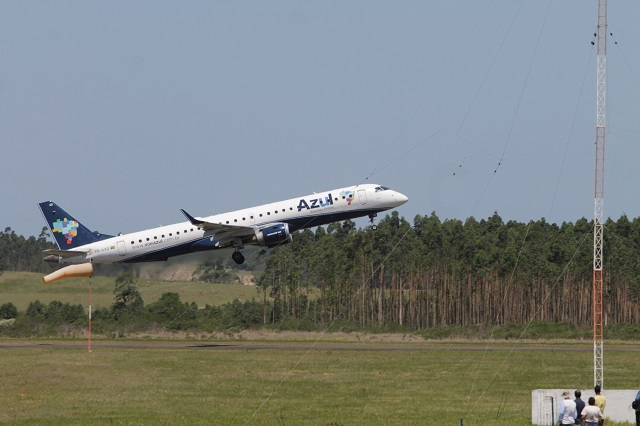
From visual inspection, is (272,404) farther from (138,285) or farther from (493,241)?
(493,241)

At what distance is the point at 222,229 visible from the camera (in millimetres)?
81125

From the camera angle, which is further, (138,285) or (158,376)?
(138,285)

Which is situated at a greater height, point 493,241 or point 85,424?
point 493,241

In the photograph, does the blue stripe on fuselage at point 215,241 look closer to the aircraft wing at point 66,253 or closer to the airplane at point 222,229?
the airplane at point 222,229

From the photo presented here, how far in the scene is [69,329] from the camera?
10425 cm

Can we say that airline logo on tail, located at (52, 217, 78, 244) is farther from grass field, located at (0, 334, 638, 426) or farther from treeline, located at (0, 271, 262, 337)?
grass field, located at (0, 334, 638, 426)

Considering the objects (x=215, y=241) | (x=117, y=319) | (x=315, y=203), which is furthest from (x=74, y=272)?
(x=315, y=203)

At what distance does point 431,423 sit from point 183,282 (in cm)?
11717

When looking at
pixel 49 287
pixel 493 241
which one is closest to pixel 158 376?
pixel 49 287

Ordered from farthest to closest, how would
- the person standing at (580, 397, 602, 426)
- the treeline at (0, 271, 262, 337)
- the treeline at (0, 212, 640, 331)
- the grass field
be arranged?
the treeline at (0, 212, 640, 331) → the treeline at (0, 271, 262, 337) → the grass field → the person standing at (580, 397, 602, 426)

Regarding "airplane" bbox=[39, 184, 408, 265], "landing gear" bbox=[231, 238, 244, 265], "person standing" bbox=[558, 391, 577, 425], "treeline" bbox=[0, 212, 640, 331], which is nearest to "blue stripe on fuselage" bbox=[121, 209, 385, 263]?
"airplane" bbox=[39, 184, 408, 265]

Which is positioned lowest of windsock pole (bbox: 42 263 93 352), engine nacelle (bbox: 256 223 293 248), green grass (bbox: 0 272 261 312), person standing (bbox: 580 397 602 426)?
person standing (bbox: 580 397 602 426)

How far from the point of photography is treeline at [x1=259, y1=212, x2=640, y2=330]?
Answer: 130m

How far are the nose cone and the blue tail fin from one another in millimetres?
24683
